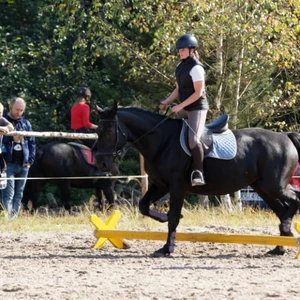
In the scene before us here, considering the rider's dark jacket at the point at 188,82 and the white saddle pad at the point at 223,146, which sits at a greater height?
the rider's dark jacket at the point at 188,82

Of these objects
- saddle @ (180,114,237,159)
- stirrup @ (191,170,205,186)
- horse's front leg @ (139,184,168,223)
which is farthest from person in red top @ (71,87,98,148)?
stirrup @ (191,170,205,186)

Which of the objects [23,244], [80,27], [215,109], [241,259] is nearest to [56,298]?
[241,259]

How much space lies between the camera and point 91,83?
84.1 ft

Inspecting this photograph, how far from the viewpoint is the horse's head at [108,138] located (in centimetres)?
1185

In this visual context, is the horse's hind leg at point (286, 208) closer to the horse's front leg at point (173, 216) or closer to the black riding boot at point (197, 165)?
the black riding boot at point (197, 165)

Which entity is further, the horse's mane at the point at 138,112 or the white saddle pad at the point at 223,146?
the horse's mane at the point at 138,112

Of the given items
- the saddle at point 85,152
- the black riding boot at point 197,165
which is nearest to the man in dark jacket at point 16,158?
the saddle at point 85,152

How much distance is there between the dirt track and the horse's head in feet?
3.68

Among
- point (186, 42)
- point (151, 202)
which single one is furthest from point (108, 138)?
point (186, 42)

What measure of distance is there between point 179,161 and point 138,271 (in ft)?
6.51

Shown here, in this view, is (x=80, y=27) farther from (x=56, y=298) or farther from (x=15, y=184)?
(x=56, y=298)

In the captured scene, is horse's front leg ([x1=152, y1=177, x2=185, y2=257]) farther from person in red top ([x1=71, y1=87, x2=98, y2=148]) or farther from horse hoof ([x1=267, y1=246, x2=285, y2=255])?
person in red top ([x1=71, y1=87, x2=98, y2=148])

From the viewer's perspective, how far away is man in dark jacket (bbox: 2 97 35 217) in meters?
16.5

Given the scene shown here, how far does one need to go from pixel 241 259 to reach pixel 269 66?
10815 millimetres
